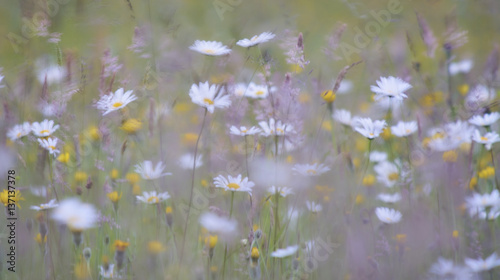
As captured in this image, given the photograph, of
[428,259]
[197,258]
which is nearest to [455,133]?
[428,259]

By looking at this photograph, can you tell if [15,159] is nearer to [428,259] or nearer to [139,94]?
[139,94]

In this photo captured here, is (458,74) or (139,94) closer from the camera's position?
(139,94)

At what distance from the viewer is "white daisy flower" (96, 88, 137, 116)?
3.31ft

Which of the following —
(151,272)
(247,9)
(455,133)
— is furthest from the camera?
(247,9)

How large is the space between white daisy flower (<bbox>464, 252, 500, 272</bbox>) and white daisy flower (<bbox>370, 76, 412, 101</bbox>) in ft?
1.23

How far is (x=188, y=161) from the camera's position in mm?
1219

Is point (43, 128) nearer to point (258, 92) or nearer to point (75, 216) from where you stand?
point (75, 216)

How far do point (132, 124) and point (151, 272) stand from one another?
38cm

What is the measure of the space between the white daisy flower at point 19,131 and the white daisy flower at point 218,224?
19.3 inches

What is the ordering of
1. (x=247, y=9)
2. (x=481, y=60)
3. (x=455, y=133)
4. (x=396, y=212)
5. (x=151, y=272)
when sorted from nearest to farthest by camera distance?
(x=151, y=272) → (x=396, y=212) → (x=455, y=133) → (x=481, y=60) → (x=247, y=9)

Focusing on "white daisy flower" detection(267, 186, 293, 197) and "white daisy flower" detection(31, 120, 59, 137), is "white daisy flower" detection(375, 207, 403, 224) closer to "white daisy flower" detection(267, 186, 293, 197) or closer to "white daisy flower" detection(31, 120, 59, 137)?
"white daisy flower" detection(267, 186, 293, 197)

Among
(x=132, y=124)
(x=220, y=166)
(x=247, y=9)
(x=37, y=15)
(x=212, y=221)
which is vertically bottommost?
(x=212, y=221)

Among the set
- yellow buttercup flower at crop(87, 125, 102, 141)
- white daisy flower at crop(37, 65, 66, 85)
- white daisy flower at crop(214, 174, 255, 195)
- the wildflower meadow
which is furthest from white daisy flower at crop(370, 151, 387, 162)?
white daisy flower at crop(37, 65, 66, 85)

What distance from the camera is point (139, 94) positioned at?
1.20m
